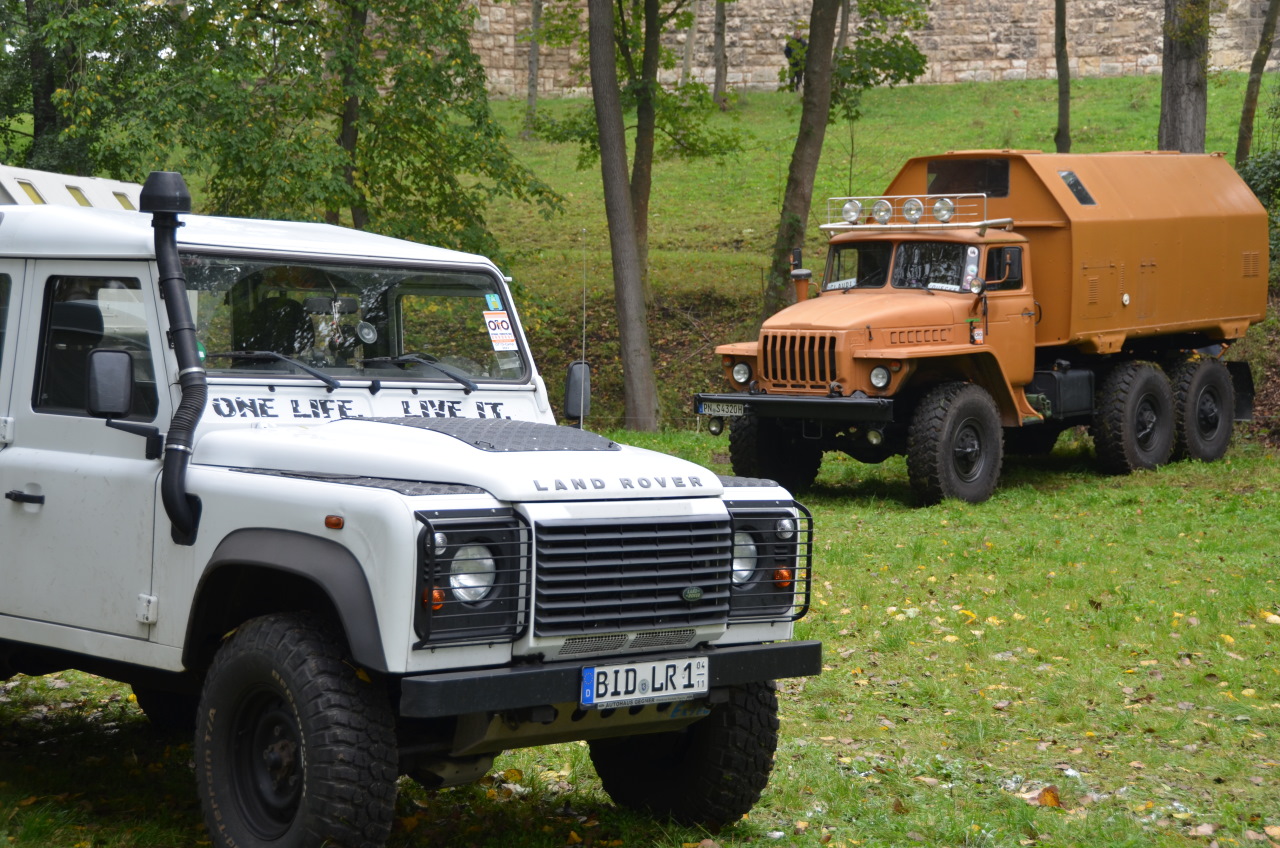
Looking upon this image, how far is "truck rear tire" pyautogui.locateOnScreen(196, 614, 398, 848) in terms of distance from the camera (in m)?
4.07

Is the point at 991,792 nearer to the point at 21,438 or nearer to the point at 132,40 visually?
the point at 21,438

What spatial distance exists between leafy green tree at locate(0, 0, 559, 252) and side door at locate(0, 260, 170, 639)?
→ 1228 cm

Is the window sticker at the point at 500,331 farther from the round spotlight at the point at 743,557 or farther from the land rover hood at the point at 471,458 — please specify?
the round spotlight at the point at 743,557

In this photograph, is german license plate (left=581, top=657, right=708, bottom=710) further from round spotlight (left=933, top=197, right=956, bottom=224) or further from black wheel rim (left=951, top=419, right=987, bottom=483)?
round spotlight (left=933, top=197, right=956, bottom=224)

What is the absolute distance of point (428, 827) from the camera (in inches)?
208

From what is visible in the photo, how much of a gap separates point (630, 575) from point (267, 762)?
1246mm

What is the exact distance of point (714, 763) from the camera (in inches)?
197

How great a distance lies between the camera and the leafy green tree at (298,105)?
17.6 meters

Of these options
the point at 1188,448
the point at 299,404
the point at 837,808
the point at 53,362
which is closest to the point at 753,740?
the point at 837,808

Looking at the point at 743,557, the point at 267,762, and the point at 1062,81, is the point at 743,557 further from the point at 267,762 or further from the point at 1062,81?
the point at 1062,81

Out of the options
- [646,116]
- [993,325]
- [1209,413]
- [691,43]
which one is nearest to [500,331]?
[993,325]

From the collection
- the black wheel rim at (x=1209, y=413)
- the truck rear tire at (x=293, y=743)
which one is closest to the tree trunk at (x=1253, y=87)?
the black wheel rim at (x=1209, y=413)

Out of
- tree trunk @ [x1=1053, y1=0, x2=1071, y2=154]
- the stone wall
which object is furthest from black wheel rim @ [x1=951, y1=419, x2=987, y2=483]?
the stone wall

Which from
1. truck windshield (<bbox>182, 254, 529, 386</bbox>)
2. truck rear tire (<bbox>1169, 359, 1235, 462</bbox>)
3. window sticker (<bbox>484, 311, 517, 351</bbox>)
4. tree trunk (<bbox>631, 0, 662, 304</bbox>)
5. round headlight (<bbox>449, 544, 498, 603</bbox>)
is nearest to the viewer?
round headlight (<bbox>449, 544, 498, 603</bbox>)
